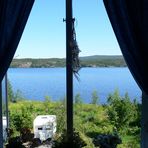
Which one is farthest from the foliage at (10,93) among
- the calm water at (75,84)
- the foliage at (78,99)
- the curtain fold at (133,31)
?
the curtain fold at (133,31)

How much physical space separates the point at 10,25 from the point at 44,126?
100 centimetres

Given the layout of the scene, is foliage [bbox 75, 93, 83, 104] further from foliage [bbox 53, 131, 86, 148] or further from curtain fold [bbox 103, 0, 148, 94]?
curtain fold [bbox 103, 0, 148, 94]

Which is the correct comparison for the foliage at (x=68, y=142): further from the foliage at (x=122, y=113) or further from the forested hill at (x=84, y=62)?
the forested hill at (x=84, y=62)

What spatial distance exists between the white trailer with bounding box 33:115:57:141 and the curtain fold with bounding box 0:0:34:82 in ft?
2.09

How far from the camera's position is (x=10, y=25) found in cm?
271

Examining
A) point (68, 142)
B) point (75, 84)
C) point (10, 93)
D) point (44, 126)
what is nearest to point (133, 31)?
point (75, 84)

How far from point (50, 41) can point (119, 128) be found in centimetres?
106

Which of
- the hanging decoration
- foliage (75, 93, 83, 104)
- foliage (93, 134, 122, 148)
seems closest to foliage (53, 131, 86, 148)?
foliage (93, 134, 122, 148)

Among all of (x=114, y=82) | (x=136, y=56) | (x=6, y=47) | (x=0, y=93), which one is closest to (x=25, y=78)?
(x=0, y=93)

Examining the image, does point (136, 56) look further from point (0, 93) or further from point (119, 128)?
point (0, 93)

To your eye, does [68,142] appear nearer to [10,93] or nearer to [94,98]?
[94,98]

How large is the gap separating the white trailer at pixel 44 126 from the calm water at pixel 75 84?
0.62 feet

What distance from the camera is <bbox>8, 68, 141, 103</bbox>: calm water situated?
3.12 meters

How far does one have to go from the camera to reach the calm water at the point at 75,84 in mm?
3121
